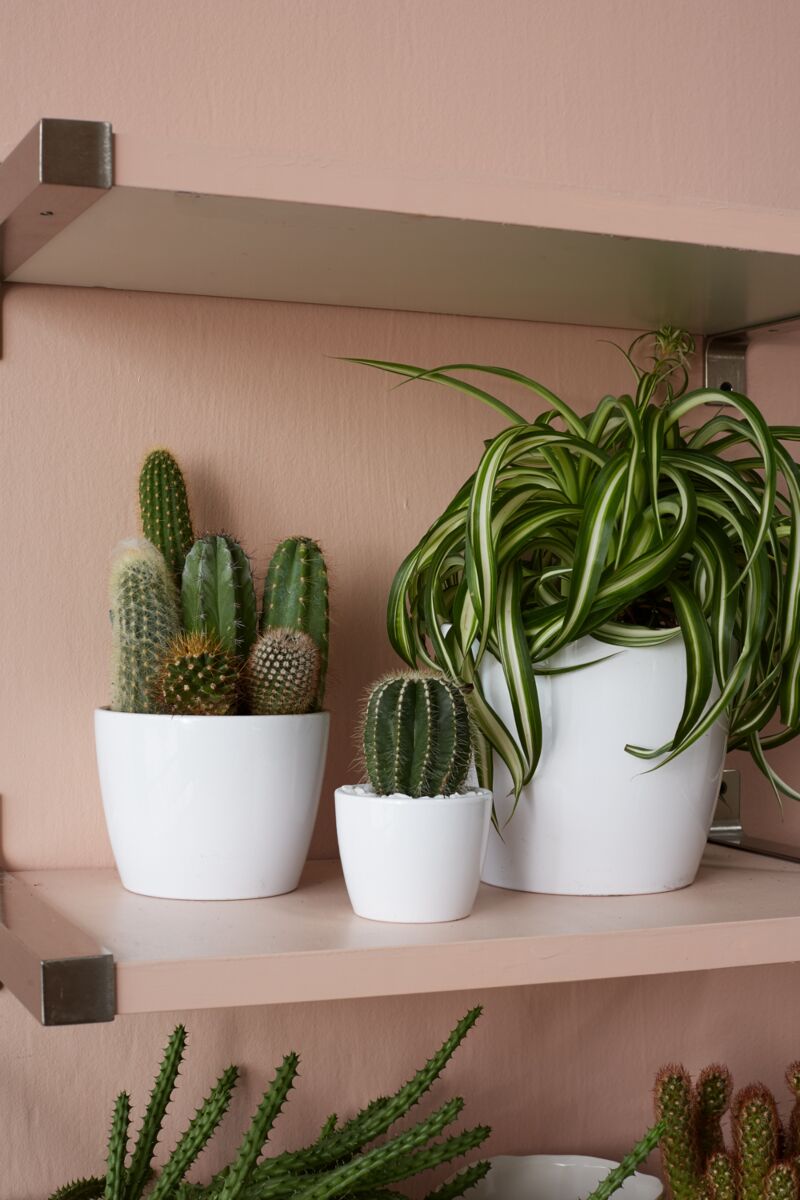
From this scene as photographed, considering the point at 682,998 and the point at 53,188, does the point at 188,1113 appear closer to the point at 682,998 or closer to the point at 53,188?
the point at 682,998

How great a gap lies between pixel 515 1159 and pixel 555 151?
0.74 m

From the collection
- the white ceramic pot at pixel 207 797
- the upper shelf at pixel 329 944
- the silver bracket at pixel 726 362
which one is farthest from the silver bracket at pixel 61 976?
the silver bracket at pixel 726 362

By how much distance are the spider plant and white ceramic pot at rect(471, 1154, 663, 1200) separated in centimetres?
33

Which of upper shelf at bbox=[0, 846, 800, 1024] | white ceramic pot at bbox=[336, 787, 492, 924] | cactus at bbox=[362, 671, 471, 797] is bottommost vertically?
upper shelf at bbox=[0, 846, 800, 1024]

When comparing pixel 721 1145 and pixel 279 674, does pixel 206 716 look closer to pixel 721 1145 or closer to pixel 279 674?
pixel 279 674

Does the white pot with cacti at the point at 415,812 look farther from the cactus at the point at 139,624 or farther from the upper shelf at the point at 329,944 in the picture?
the cactus at the point at 139,624

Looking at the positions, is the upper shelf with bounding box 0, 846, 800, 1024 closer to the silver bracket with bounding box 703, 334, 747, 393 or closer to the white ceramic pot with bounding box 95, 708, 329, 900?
the white ceramic pot with bounding box 95, 708, 329, 900

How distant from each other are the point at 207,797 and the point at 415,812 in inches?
4.9

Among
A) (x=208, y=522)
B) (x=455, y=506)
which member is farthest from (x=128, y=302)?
(x=455, y=506)

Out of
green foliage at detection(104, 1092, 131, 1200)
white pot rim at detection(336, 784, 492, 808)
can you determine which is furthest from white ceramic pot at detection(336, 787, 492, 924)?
green foliage at detection(104, 1092, 131, 1200)

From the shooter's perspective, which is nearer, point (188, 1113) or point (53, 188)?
point (53, 188)

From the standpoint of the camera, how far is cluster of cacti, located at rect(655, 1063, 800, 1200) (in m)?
0.88

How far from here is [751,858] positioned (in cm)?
95

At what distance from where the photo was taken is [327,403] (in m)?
0.98
